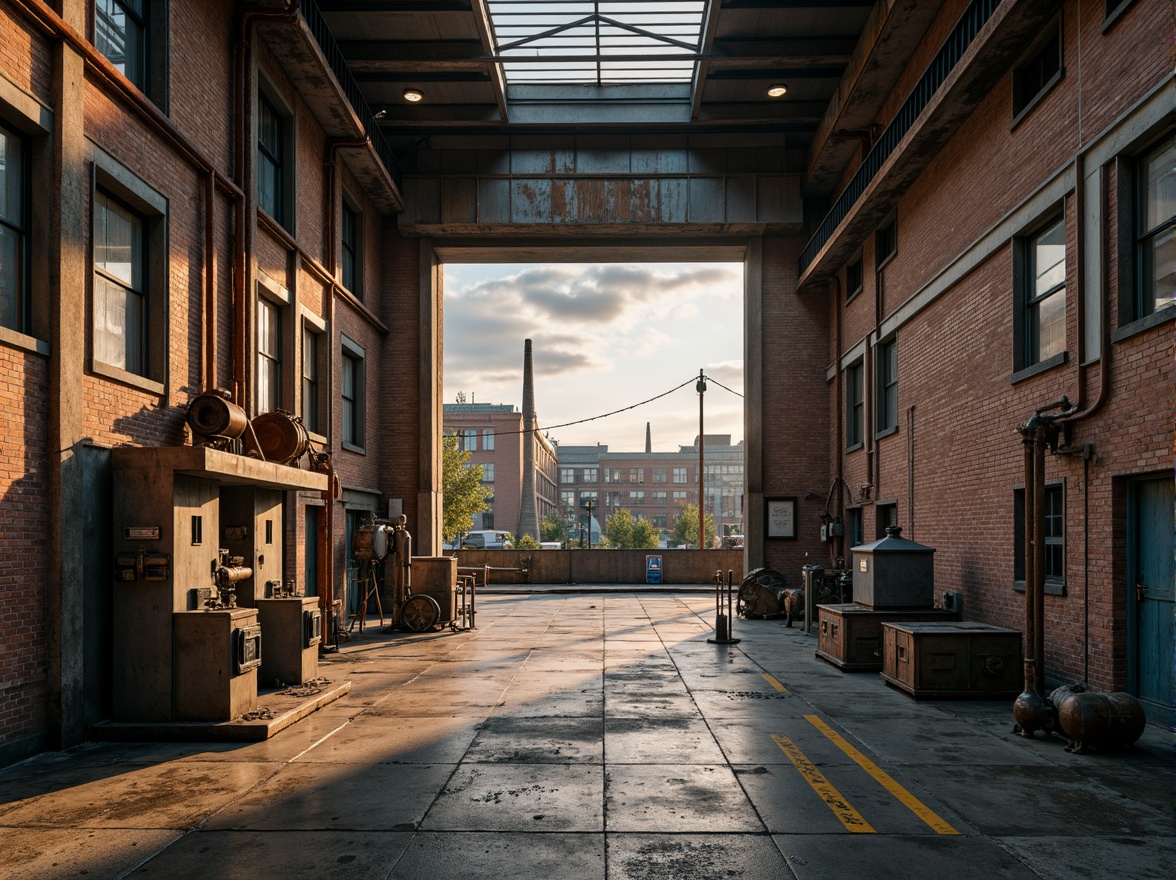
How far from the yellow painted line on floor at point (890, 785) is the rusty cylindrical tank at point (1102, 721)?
79.0 inches

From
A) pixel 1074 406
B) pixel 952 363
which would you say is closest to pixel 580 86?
pixel 952 363

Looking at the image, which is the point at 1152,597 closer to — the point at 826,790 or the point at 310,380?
the point at 826,790

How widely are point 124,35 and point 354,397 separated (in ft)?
37.7

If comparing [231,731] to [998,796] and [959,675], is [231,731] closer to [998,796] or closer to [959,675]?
[998,796]

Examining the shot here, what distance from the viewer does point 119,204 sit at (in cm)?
1075

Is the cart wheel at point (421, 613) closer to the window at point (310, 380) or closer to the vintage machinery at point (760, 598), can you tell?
the window at point (310, 380)

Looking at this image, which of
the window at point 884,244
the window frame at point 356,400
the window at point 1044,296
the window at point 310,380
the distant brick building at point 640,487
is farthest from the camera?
the distant brick building at point 640,487

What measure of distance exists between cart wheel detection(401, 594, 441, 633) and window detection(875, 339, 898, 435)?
1015 cm

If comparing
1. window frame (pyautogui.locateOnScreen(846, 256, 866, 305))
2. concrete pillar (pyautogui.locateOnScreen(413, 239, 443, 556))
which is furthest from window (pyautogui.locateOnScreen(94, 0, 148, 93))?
window frame (pyautogui.locateOnScreen(846, 256, 866, 305))

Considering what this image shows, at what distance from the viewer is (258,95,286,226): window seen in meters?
15.8

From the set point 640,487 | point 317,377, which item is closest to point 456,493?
point 317,377

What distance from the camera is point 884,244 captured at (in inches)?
772

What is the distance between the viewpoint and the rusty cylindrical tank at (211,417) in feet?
35.9

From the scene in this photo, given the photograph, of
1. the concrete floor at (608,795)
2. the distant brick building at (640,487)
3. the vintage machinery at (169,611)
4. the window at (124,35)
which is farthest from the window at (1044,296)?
the distant brick building at (640,487)
